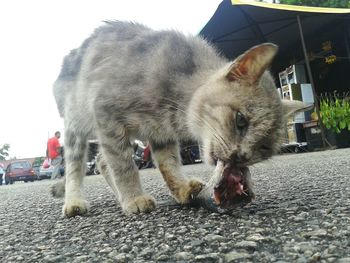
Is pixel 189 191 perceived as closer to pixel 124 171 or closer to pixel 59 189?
pixel 124 171

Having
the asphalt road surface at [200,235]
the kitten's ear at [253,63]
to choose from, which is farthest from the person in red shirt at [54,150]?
the kitten's ear at [253,63]

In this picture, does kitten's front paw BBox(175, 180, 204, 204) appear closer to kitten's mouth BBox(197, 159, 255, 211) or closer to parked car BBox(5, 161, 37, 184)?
kitten's mouth BBox(197, 159, 255, 211)

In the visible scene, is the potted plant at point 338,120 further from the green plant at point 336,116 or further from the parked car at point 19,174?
the parked car at point 19,174

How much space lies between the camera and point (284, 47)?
12.3 metres

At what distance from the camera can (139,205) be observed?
2506 mm

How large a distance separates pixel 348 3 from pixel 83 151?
17.9 m

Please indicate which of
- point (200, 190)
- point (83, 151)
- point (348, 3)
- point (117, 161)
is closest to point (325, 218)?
point (200, 190)

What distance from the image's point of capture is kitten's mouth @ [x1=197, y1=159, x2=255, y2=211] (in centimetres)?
213

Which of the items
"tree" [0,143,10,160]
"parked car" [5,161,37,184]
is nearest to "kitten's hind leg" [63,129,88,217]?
"parked car" [5,161,37,184]

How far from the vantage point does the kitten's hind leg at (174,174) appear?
2604mm

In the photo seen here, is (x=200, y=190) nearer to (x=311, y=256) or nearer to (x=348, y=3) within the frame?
(x=311, y=256)

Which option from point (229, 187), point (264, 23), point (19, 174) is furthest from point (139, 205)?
point (19, 174)

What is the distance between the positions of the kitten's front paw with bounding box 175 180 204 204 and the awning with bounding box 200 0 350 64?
6.83 metres

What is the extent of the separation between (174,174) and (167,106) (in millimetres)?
607
